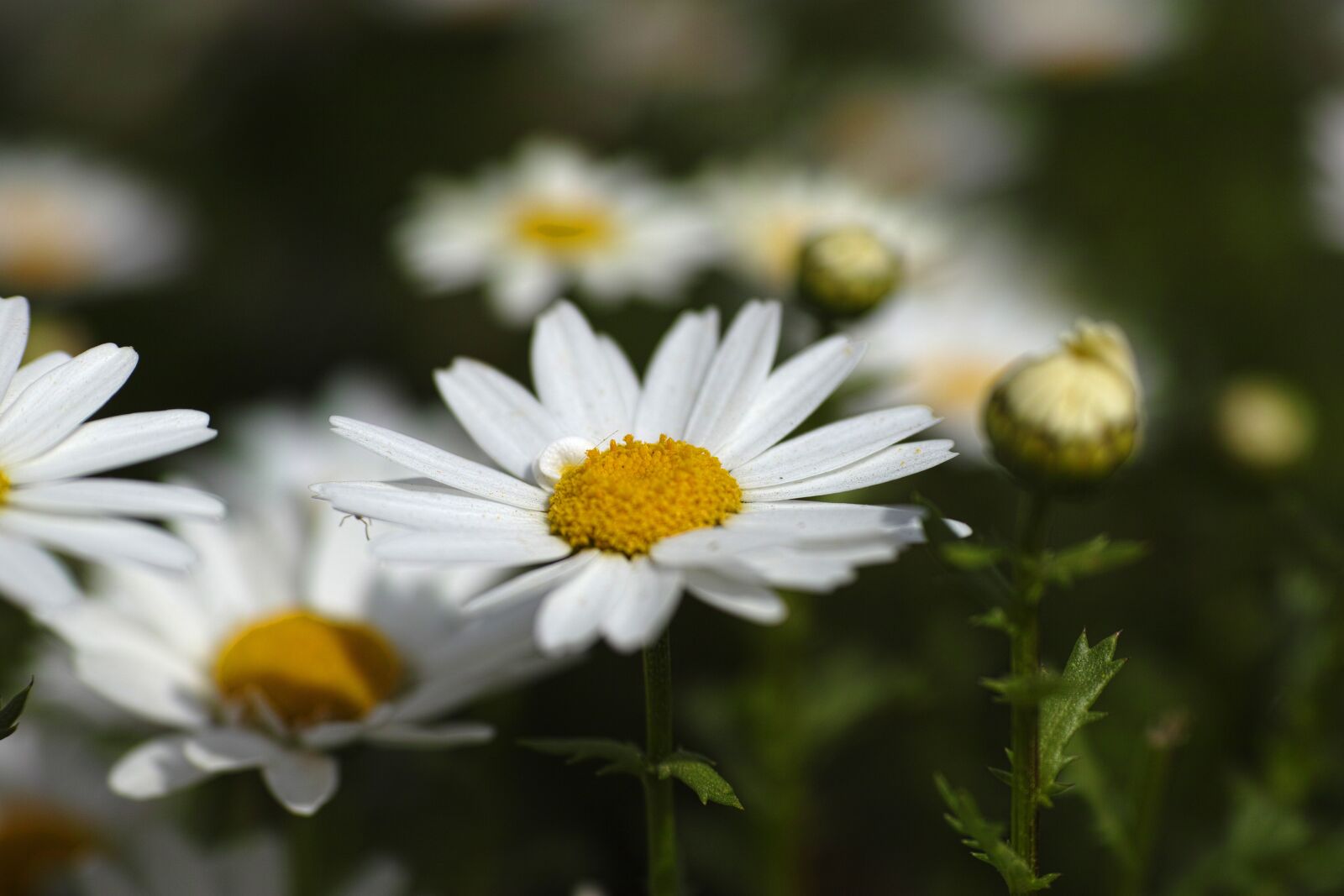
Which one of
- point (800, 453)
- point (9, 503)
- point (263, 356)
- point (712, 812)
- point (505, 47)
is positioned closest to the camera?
point (9, 503)

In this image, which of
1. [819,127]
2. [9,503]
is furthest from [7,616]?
[819,127]

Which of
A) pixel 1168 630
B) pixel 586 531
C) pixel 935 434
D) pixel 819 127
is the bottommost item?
pixel 1168 630

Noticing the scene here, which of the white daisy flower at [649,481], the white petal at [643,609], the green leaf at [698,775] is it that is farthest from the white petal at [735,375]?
the green leaf at [698,775]

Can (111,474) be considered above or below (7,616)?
above

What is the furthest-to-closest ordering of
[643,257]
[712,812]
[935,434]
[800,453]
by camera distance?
1. [643,257]
2. [935,434]
3. [712,812]
4. [800,453]

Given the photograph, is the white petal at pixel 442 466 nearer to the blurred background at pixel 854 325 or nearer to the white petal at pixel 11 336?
the white petal at pixel 11 336

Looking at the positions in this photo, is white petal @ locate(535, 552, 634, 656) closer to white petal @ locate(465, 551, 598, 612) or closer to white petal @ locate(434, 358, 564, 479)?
white petal @ locate(465, 551, 598, 612)

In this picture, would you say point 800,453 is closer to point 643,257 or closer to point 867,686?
point 867,686
